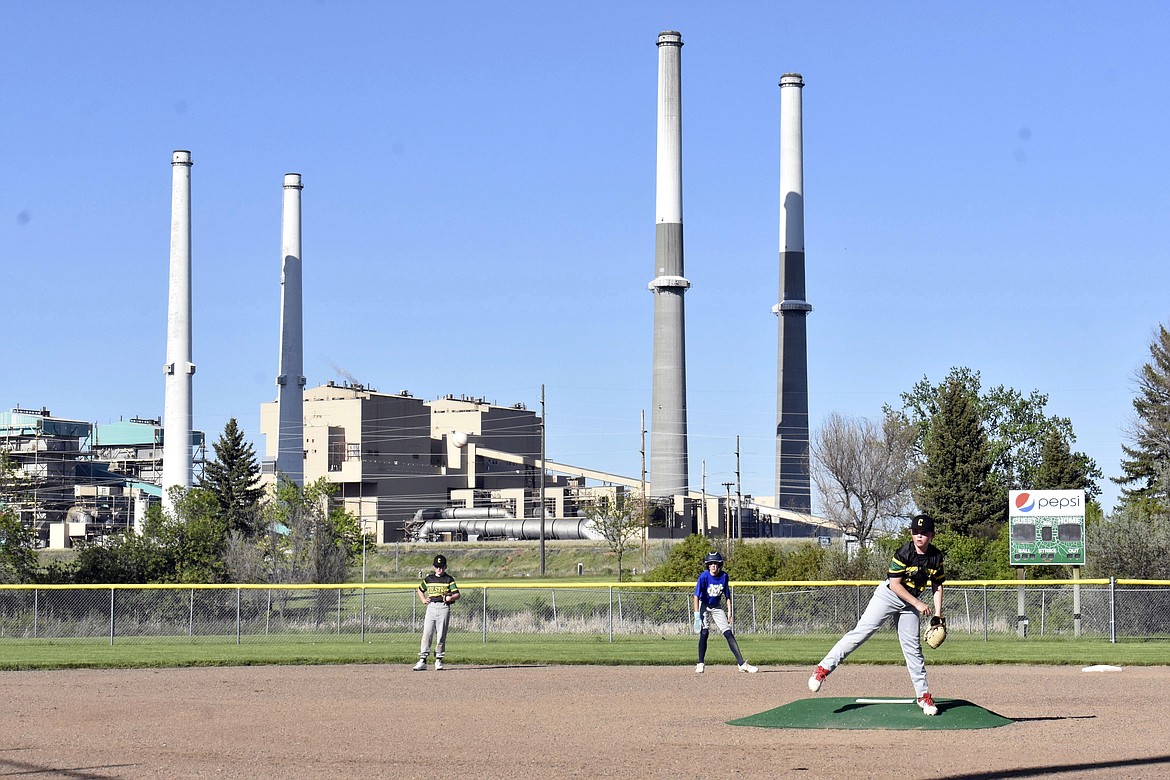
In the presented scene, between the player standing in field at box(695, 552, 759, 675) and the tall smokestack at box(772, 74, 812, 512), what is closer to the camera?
the player standing in field at box(695, 552, 759, 675)

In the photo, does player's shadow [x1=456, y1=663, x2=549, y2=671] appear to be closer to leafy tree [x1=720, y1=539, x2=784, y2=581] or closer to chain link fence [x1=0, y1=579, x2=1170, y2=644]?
chain link fence [x1=0, y1=579, x2=1170, y2=644]

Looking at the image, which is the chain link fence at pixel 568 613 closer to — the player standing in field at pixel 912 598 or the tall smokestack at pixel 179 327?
the player standing in field at pixel 912 598

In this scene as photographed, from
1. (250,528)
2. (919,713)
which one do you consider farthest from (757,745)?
(250,528)

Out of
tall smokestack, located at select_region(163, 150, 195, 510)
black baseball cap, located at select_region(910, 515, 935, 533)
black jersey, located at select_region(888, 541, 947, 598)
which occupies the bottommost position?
black jersey, located at select_region(888, 541, 947, 598)

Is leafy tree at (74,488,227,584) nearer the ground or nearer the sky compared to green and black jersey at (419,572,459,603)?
nearer the ground

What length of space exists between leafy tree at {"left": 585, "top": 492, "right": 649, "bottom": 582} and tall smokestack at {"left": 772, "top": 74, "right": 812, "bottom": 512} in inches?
433

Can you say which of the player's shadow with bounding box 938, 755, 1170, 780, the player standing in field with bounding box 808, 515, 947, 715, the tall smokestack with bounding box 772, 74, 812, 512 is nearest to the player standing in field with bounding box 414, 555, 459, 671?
the player standing in field with bounding box 808, 515, 947, 715

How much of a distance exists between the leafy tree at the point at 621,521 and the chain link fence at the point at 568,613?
45.7 metres

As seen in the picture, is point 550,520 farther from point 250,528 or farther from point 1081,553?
point 1081,553

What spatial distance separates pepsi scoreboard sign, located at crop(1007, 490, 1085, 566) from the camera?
1262 inches

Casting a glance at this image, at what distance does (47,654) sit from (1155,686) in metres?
20.4

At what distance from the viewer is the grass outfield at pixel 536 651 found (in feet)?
80.9

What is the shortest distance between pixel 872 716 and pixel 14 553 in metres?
43.0

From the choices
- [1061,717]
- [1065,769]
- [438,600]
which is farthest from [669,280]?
[1065,769]
